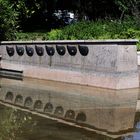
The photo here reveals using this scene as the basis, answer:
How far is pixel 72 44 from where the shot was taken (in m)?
16.0

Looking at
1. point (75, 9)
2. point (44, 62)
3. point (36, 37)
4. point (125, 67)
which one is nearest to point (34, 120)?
point (125, 67)

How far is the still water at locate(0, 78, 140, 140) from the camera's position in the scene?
9211mm

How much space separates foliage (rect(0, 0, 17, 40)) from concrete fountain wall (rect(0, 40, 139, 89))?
267 cm

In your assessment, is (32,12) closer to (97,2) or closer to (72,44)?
(97,2)

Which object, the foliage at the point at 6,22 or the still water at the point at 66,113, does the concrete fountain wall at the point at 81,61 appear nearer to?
the still water at the point at 66,113

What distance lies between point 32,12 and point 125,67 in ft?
48.3

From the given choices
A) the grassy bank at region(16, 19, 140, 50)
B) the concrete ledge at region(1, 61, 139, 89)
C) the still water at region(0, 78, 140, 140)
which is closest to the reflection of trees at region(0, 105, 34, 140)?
the still water at region(0, 78, 140, 140)

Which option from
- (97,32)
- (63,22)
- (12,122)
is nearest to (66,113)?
(12,122)

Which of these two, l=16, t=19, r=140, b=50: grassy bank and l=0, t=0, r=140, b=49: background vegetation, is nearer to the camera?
l=16, t=19, r=140, b=50: grassy bank

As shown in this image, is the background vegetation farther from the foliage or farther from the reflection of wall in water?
the reflection of wall in water

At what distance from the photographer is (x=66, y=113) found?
11.4 metres

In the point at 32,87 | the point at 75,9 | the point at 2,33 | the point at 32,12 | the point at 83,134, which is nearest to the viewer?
the point at 83,134

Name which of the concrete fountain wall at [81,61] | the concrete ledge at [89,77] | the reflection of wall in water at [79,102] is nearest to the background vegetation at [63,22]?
the concrete fountain wall at [81,61]

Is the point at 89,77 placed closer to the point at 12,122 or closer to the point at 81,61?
the point at 81,61
